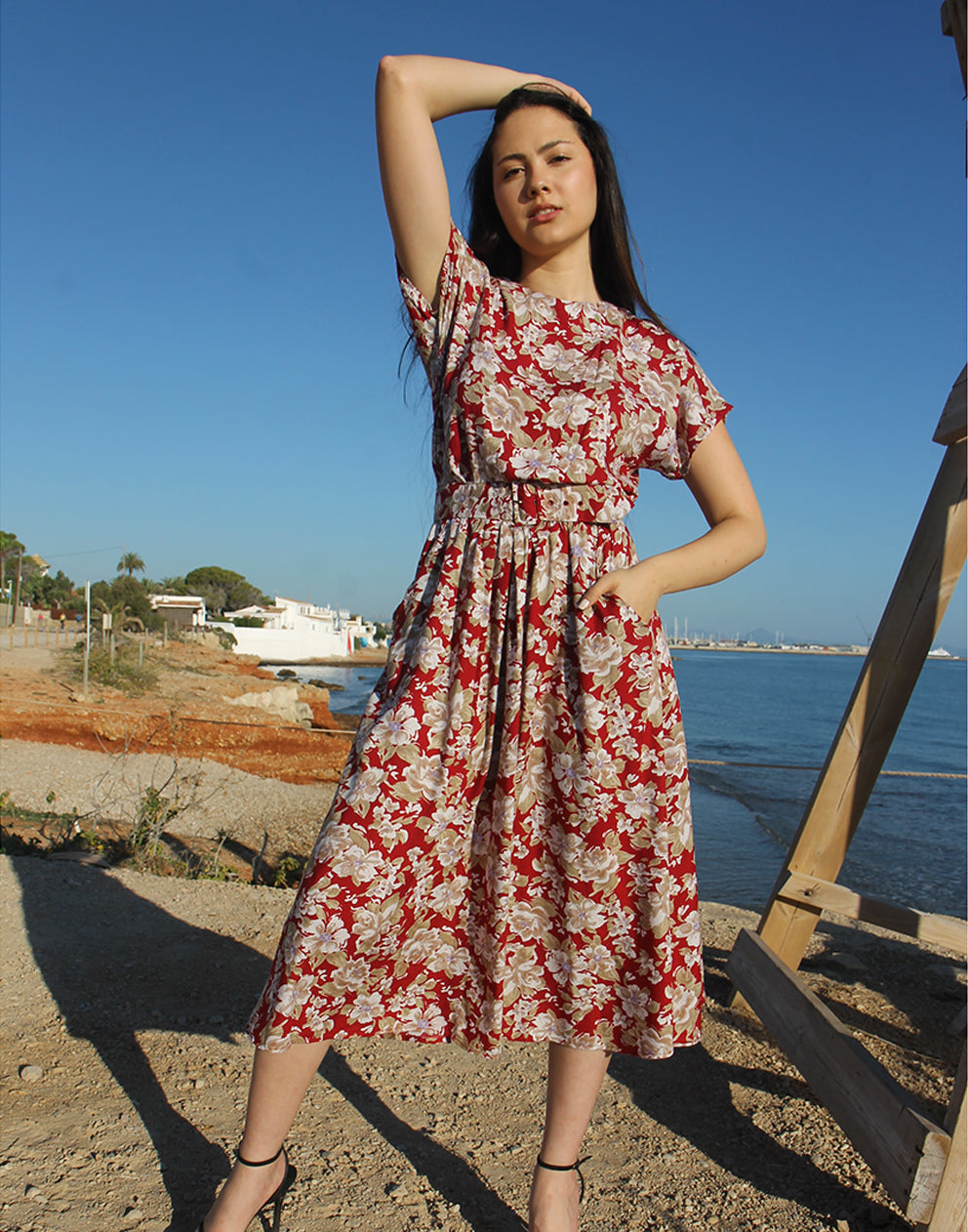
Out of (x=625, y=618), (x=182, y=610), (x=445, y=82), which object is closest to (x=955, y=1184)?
(x=625, y=618)

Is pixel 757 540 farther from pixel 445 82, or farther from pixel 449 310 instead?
pixel 445 82

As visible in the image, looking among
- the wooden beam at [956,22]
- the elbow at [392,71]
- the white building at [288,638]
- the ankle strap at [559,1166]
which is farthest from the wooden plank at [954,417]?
the white building at [288,638]

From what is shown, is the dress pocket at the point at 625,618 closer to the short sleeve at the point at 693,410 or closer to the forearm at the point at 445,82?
the short sleeve at the point at 693,410

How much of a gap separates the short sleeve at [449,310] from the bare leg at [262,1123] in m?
1.23

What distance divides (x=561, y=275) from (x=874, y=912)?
1.94 meters

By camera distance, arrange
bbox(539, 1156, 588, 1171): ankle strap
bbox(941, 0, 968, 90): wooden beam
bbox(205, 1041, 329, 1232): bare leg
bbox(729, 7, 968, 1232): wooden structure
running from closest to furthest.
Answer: bbox(205, 1041, 329, 1232): bare leg < bbox(539, 1156, 588, 1171): ankle strap < bbox(729, 7, 968, 1232): wooden structure < bbox(941, 0, 968, 90): wooden beam

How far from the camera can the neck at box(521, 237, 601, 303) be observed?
6.06ft

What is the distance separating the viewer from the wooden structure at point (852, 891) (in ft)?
6.54

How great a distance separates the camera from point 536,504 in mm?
1671

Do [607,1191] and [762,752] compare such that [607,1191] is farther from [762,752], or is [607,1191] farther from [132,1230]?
[762,752]

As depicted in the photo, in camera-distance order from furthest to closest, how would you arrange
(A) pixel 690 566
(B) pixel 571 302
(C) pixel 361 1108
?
(C) pixel 361 1108, (B) pixel 571 302, (A) pixel 690 566

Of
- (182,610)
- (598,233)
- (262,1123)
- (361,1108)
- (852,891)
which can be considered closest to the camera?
(262,1123)

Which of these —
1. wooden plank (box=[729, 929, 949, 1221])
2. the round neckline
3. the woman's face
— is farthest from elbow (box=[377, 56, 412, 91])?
wooden plank (box=[729, 929, 949, 1221])

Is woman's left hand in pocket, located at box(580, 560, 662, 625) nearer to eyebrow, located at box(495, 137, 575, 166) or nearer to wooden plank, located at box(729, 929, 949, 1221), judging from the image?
eyebrow, located at box(495, 137, 575, 166)
